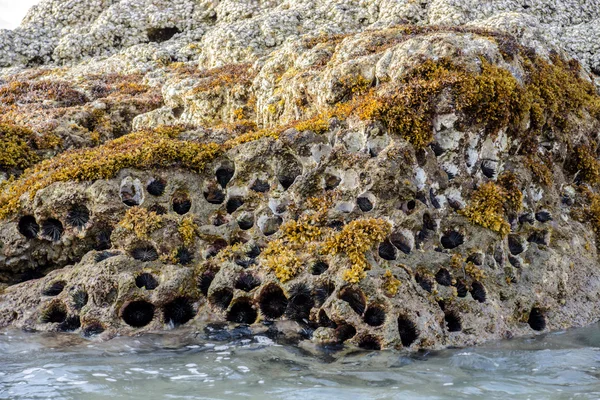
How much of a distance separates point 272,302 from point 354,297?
1273 millimetres

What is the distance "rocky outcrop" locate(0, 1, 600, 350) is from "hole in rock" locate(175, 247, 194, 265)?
0.08ft

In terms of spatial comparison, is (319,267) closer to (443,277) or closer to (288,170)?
(443,277)

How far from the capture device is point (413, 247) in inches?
352

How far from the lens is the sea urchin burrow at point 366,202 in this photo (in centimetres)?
912

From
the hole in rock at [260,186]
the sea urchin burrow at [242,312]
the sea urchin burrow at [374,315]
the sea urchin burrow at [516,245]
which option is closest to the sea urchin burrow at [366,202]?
the hole in rock at [260,186]

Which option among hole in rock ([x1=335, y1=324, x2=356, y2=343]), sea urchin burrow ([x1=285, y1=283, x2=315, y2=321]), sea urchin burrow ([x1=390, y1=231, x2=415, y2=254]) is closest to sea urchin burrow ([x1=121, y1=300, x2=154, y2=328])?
sea urchin burrow ([x1=285, y1=283, x2=315, y2=321])

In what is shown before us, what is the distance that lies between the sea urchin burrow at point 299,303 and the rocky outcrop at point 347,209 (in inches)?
0.8

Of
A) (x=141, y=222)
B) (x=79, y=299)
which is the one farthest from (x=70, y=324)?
(x=141, y=222)

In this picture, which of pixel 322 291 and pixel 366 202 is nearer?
pixel 322 291

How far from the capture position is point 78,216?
9664 mm

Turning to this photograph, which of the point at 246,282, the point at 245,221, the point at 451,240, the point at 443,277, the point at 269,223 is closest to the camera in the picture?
the point at 246,282

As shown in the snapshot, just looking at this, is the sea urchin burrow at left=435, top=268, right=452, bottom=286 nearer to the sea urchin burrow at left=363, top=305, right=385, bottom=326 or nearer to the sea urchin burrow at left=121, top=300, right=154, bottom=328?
the sea urchin burrow at left=363, top=305, right=385, bottom=326

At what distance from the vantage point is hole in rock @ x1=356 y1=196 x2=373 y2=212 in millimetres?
9117

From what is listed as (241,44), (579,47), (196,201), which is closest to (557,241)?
(196,201)
